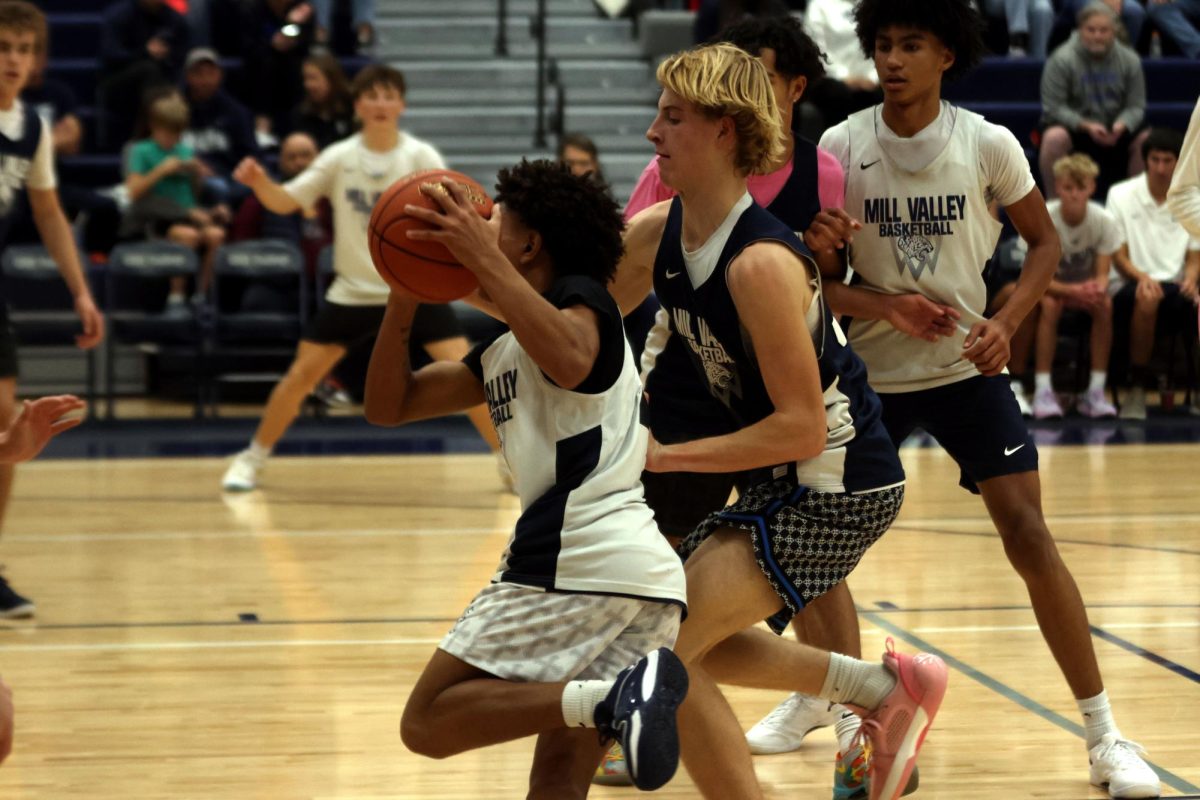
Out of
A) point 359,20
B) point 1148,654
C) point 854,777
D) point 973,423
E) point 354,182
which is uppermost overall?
point 359,20

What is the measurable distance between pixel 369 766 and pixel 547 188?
5.06 ft

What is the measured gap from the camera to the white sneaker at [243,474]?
7734 millimetres

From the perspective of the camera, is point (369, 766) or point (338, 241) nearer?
point (369, 766)

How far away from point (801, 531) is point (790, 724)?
102cm

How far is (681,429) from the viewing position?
11.8ft

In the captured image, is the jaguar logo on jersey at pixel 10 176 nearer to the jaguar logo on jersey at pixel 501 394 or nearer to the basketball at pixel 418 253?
the basketball at pixel 418 253

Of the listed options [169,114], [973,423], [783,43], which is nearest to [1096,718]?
A: [973,423]

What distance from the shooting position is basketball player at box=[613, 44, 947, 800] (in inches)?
→ 116

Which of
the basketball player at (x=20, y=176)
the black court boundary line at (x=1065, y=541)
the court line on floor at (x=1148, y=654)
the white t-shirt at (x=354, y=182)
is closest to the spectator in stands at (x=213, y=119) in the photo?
the white t-shirt at (x=354, y=182)

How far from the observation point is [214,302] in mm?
10000

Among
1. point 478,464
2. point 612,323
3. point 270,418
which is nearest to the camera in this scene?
point 612,323

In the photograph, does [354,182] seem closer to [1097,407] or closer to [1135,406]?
[1097,407]

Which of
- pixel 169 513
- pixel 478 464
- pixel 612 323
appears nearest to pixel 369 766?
pixel 612 323

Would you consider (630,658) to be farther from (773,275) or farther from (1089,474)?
(1089,474)
